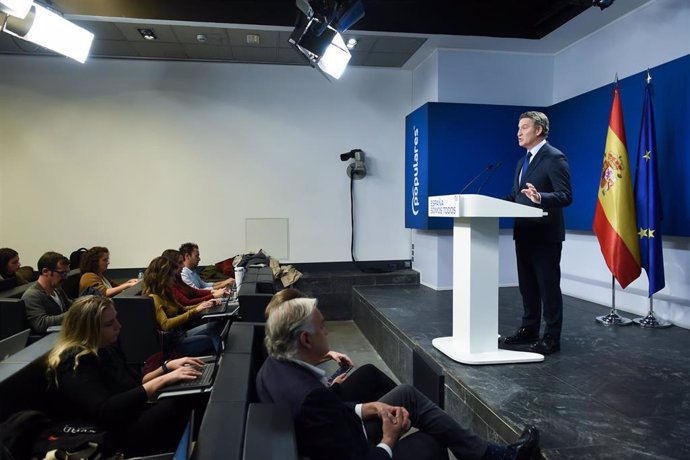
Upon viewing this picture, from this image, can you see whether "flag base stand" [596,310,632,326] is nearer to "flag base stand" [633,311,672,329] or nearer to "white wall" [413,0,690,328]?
"flag base stand" [633,311,672,329]

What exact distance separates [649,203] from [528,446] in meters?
2.80

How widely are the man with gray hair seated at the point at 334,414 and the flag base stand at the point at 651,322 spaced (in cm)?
264

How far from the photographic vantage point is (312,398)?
1490 mm

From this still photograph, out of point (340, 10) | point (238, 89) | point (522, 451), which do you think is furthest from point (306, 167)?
point (522, 451)

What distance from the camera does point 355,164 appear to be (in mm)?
6156

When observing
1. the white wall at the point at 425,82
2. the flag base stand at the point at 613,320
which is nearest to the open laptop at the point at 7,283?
the white wall at the point at 425,82

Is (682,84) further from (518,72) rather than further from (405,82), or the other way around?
(405,82)

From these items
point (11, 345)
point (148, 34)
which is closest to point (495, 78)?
point (148, 34)

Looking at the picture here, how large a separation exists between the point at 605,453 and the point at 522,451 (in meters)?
0.35

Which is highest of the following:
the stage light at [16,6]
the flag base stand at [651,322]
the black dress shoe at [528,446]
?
the stage light at [16,6]

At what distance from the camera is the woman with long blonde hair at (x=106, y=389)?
Result: 1788 millimetres

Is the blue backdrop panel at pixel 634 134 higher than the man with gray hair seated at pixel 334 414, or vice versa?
the blue backdrop panel at pixel 634 134

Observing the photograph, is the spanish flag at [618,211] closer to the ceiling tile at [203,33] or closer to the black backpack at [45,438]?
the black backpack at [45,438]

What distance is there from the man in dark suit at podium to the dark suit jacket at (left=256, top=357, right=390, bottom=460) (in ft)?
5.81
